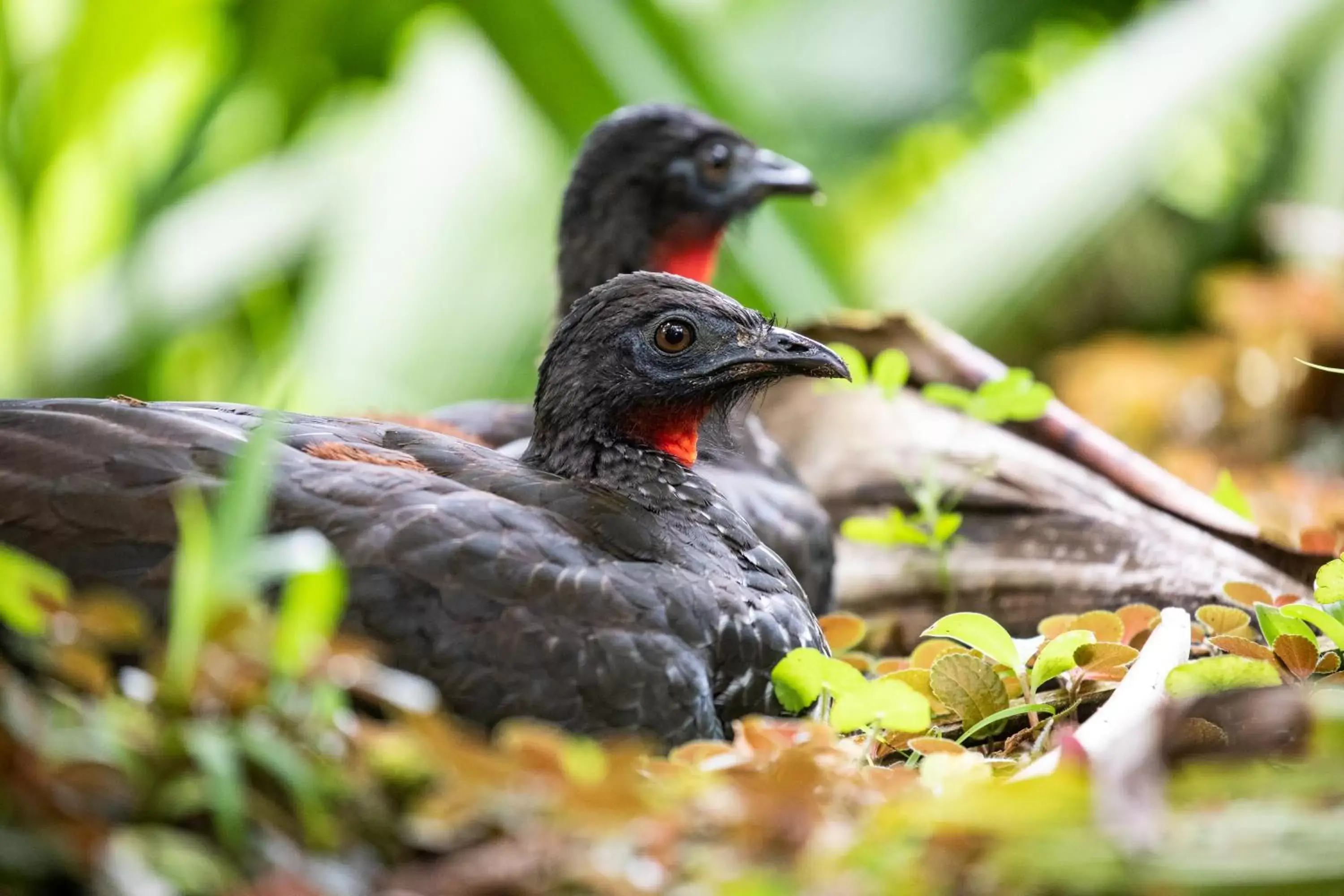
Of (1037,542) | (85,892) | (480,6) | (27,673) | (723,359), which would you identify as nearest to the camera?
(85,892)

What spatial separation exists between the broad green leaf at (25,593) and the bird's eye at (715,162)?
9.35 ft

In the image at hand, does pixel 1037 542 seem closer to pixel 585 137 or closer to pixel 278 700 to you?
pixel 585 137

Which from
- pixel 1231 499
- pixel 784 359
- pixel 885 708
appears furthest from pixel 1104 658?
pixel 1231 499

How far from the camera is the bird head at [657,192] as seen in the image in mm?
4211

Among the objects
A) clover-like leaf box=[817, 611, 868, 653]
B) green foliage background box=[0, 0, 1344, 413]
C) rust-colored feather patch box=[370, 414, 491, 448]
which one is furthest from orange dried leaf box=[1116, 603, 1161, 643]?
green foliage background box=[0, 0, 1344, 413]

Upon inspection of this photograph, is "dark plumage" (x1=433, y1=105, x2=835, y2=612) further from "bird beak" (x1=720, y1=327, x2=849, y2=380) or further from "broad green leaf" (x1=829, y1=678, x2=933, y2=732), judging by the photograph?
"broad green leaf" (x1=829, y1=678, x2=933, y2=732)

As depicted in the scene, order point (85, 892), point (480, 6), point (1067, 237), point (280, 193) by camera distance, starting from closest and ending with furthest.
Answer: point (85, 892) < point (480, 6) < point (1067, 237) < point (280, 193)

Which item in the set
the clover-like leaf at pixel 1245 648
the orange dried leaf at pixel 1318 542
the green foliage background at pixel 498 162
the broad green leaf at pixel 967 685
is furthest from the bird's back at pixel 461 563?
the green foliage background at pixel 498 162

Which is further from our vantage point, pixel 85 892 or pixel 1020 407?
pixel 1020 407

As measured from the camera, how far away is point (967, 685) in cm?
251

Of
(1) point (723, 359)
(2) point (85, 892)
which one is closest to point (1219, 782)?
(2) point (85, 892)

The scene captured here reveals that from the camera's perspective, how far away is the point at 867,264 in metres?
6.56

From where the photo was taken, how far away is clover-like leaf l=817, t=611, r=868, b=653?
10.1 ft

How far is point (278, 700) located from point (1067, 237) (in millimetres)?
4835
